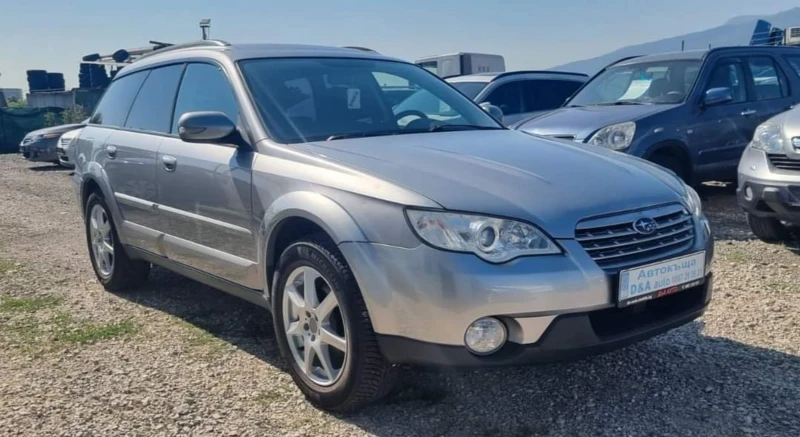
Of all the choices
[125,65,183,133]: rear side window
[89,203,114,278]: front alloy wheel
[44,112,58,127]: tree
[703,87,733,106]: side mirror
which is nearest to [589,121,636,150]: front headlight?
[703,87,733,106]: side mirror

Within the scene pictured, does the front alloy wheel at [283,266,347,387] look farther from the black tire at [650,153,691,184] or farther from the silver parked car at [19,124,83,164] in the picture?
the silver parked car at [19,124,83,164]

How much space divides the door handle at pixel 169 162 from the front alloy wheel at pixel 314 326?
128cm

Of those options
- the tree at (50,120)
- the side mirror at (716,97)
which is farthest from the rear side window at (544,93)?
the tree at (50,120)

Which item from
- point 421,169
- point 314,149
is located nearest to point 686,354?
point 421,169

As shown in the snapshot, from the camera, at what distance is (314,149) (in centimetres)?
353

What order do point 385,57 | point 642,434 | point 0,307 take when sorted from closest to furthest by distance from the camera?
1. point 642,434
2. point 385,57
3. point 0,307

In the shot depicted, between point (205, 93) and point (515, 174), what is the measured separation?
2037 mm

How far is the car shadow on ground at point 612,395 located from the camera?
10.3 ft

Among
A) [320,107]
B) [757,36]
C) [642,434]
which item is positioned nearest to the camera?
[642,434]

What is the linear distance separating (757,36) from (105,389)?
75.8 ft

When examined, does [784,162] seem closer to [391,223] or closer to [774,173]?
[774,173]

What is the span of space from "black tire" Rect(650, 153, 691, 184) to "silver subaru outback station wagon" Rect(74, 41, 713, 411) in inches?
136

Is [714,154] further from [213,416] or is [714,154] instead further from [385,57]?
[213,416]

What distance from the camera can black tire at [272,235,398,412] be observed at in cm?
302
